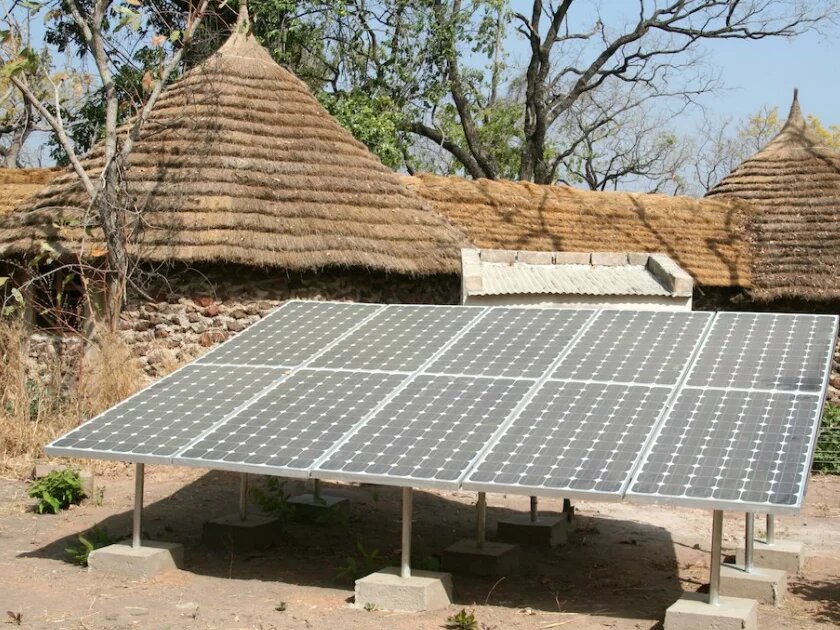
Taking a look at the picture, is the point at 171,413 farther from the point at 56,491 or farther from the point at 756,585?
the point at 756,585

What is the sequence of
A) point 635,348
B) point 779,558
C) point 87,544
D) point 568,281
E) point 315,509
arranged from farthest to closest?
1. point 568,281
2. point 315,509
3. point 779,558
4. point 87,544
5. point 635,348

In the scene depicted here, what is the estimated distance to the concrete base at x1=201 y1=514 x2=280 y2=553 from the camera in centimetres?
879

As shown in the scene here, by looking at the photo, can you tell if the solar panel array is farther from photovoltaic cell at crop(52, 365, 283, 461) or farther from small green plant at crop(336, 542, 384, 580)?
small green plant at crop(336, 542, 384, 580)

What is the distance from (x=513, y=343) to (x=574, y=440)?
1.68 metres

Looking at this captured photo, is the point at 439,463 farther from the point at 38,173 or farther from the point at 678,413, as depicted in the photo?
the point at 38,173

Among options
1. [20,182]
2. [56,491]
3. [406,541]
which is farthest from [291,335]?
[20,182]

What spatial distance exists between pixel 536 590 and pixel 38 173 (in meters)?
14.6

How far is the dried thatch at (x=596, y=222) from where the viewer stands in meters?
18.0

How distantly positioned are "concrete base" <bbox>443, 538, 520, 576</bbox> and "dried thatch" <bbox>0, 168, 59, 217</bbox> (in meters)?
12.4

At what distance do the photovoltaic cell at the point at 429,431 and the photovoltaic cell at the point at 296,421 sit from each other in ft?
0.55

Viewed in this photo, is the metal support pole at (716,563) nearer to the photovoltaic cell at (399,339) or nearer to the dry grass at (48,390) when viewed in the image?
the photovoltaic cell at (399,339)

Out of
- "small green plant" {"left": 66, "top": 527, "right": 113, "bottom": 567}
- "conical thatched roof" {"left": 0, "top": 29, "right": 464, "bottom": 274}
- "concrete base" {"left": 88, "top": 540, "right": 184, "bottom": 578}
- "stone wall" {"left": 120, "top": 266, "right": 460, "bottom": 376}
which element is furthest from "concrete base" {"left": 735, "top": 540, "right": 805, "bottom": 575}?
"stone wall" {"left": 120, "top": 266, "right": 460, "bottom": 376}

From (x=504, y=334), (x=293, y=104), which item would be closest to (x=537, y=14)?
(x=293, y=104)

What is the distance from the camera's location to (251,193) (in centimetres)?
1494
